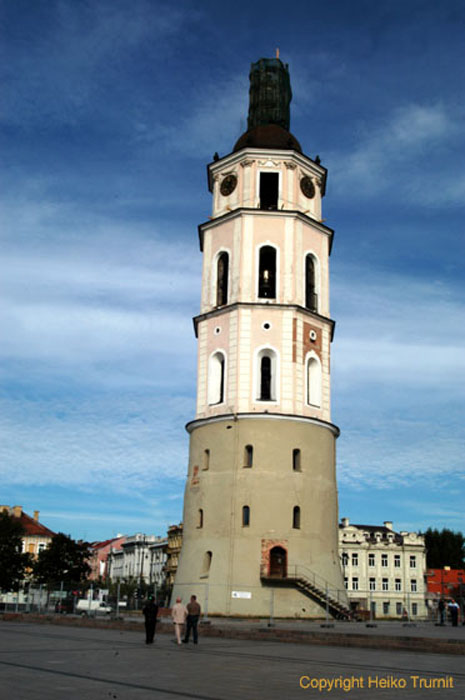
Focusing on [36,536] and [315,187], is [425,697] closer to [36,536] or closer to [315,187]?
[315,187]

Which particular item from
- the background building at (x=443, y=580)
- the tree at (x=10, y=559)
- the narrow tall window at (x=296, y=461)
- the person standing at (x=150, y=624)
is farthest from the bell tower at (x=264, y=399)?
the background building at (x=443, y=580)

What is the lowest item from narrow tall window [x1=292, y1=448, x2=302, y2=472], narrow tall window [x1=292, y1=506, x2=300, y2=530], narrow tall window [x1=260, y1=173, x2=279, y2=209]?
narrow tall window [x1=292, y1=506, x2=300, y2=530]

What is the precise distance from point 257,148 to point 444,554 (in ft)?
255

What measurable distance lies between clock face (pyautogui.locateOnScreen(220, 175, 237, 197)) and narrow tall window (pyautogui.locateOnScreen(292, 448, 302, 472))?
1552 centimetres

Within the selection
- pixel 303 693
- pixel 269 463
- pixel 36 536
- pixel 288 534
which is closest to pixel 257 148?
pixel 269 463

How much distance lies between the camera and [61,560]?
52594mm

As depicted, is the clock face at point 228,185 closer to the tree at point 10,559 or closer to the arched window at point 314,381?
the arched window at point 314,381

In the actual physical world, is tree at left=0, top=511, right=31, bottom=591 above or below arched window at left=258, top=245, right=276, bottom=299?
below

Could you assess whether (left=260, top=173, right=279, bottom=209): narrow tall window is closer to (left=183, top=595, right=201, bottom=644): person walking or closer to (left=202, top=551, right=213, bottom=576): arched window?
(left=202, top=551, right=213, bottom=576): arched window

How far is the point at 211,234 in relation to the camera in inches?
1688

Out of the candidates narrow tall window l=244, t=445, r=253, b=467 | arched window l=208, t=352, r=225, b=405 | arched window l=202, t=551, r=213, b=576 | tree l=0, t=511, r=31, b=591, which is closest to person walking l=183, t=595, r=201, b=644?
arched window l=202, t=551, r=213, b=576

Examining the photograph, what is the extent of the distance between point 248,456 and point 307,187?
16.5m

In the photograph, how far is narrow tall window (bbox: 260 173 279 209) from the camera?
4266cm

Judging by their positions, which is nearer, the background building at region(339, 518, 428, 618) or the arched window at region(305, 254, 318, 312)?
the arched window at region(305, 254, 318, 312)
